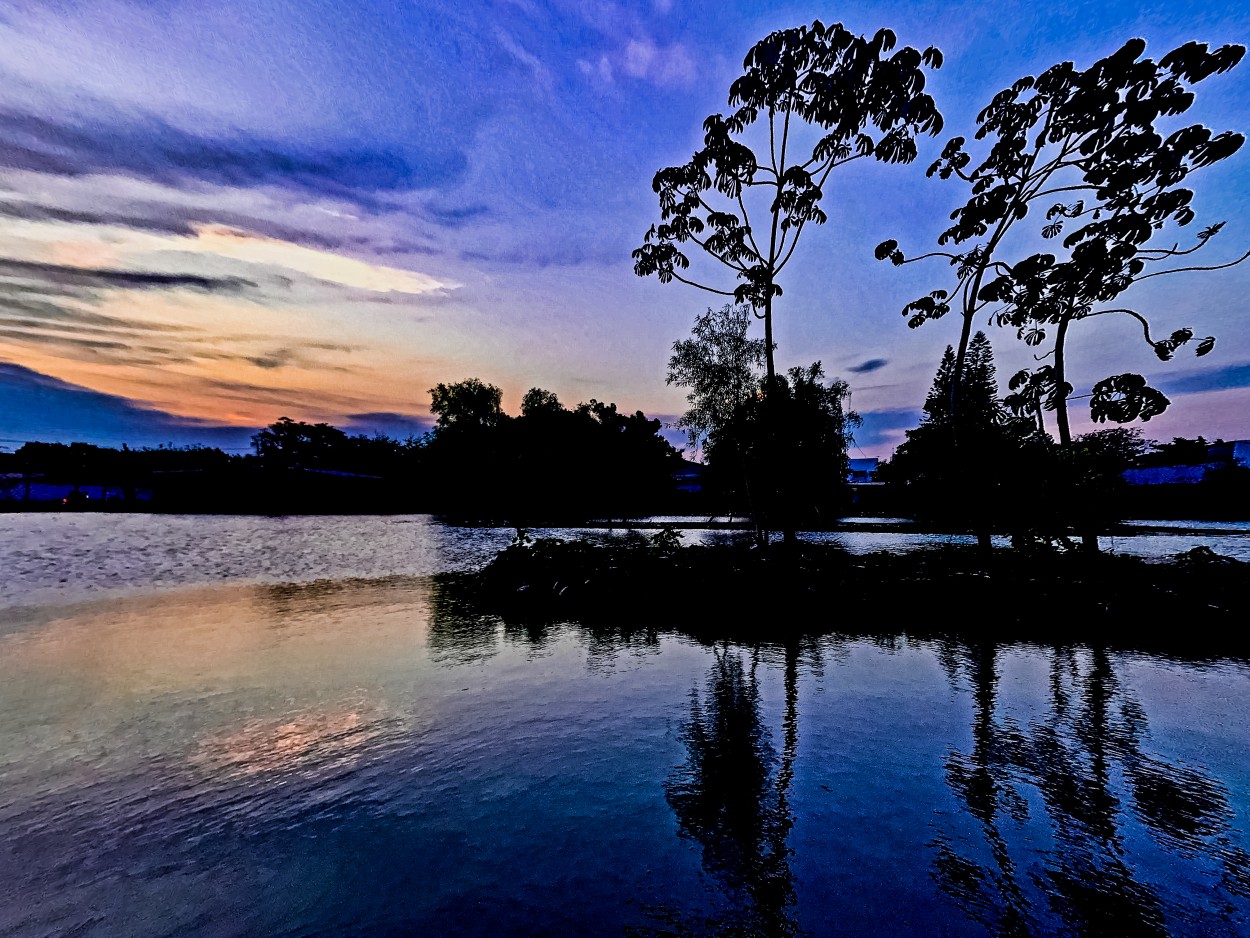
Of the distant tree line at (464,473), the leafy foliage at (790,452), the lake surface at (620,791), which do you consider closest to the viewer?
the lake surface at (620,791)

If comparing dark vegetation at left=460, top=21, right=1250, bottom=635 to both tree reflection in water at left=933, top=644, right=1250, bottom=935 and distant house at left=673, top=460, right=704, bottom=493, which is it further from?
distant house at left=673, top=460, right=704, bottom=493

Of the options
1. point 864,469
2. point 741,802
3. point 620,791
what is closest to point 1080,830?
point 741,802

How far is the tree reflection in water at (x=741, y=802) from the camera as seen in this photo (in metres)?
2.90

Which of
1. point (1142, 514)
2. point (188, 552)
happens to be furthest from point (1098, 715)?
point (1142, 514)

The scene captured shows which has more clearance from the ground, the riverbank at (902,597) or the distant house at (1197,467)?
the distant house at (1197,467)

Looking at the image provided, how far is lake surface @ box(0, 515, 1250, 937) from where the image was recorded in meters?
2.91

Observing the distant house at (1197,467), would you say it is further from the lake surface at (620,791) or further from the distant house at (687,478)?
the lake surface at (620,791)

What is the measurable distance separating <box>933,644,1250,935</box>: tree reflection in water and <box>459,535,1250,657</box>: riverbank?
14.1ft

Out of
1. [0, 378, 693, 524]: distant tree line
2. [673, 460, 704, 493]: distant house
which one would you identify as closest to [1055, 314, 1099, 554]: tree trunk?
[0, 378, 693, 524]: distant tree line

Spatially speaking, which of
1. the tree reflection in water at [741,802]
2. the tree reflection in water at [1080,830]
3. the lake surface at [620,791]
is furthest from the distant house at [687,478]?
the tree reflection in water at [1080,830]

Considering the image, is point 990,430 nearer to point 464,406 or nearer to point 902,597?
point 902,597

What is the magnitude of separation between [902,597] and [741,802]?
931cm

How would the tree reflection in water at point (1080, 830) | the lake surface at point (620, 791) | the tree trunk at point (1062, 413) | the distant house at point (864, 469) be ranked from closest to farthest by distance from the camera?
the tree reflection in water at point (1080, 830) → the lake surface at point (620, 791) → the tree trunk at point (1062, 413) → the distant house at point (864, 469)

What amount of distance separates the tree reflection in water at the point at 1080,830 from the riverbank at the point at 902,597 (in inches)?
169
